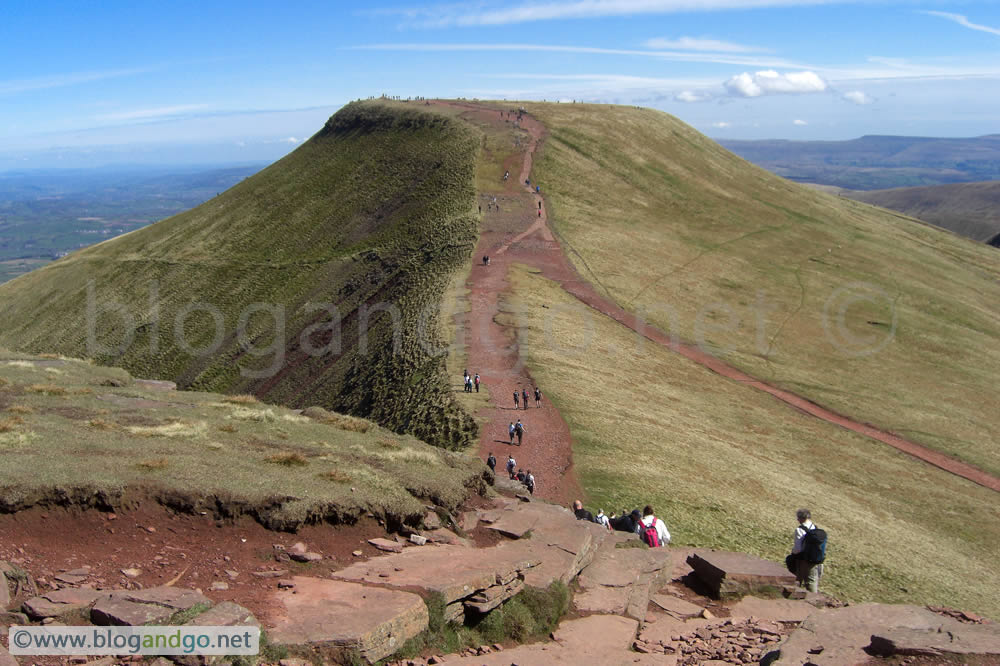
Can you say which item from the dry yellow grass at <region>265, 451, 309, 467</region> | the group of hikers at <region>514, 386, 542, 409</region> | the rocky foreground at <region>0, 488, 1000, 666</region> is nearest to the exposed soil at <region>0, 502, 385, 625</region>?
the rocky foreground at <region>0, 488, 1000, 666</region>

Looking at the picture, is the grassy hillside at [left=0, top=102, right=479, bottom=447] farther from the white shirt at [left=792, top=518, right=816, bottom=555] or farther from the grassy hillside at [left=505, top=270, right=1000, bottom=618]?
the white shirt at [left=792, top=518, right=816, bottom=555]

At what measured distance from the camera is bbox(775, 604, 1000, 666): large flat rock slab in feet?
38.7

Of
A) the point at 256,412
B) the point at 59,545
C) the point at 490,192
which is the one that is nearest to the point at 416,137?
the point at 490,192

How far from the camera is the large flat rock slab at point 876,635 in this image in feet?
38.7

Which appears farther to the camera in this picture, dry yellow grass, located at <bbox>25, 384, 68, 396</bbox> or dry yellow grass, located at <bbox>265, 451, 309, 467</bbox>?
dry yellow grass, located at <bbox>25, 384, 68, 396</bbox>

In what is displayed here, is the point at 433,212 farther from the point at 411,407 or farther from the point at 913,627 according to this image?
the point at 913,627

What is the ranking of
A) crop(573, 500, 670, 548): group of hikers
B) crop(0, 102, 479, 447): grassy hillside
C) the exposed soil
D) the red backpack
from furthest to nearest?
crop(0, 102, 479, 447): grassy hillside
crop(573, 500, 670, 548): group of hikers
the red backpack
the exposed soil

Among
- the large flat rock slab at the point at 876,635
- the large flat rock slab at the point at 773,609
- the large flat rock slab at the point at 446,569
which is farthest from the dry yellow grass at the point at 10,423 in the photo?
the large flat rock slab at the point at 876,635

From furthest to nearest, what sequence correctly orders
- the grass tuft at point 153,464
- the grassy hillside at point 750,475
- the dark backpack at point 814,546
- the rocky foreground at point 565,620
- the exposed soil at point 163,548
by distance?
1. the grassy hillside at point 750,475
2. the dark backpack at point 814,546
3. the grass tuft at point 153,464
4. the exposed soil at point 163,548
5. the rocky foreground at point 565,620

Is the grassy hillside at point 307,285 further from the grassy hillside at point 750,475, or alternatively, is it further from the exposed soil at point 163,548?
the exposed soil at point 163,548

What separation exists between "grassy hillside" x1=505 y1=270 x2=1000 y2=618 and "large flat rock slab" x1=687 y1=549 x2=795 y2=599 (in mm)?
8148

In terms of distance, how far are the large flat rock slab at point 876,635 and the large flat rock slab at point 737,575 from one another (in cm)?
255

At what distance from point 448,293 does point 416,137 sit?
160 feet

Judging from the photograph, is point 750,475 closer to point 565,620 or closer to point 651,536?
point 651,536
